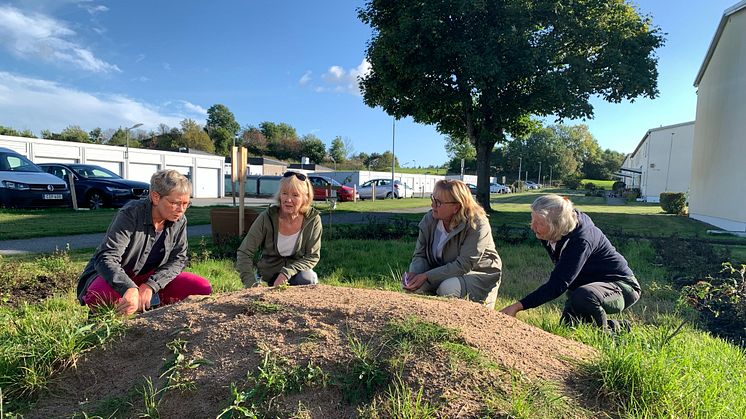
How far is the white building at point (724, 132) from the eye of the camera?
13.5 metres

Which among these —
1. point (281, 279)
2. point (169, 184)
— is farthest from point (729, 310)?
point (169, 184)

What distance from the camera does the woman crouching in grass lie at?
283cm

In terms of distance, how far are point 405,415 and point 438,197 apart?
211 cm

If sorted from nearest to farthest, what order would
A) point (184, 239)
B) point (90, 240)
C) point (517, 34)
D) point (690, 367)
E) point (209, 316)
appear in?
1. point (690, 367)
2. point (209, 316)
3. point (184, 239)
4. point (90, 240)
5. point (517, 34)

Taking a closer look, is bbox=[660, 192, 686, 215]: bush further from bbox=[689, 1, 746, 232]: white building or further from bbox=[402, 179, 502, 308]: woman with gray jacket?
bbox=[402, 179, 502, 308]: woman with gray jacket

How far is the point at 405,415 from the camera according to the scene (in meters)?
1.70

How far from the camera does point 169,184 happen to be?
300 centimetres

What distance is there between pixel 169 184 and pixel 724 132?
1836 centimetres

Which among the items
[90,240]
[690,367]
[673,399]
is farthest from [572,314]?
[90,240]

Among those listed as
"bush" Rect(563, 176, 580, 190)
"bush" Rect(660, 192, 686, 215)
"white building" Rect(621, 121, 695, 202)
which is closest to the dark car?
"bush" Rect(660, 192, 686, 215)

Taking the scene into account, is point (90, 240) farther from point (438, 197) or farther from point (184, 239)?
point (438, 197)

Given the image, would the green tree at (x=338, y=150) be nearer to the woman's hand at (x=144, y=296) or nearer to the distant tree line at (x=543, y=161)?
the distant tree line at (x=543, y=161)

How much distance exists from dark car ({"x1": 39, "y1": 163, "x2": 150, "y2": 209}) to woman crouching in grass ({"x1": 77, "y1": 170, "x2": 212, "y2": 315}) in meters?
12.6

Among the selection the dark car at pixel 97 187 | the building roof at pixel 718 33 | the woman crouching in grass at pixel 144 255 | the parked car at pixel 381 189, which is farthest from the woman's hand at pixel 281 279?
the parked car at pixel 381 189
